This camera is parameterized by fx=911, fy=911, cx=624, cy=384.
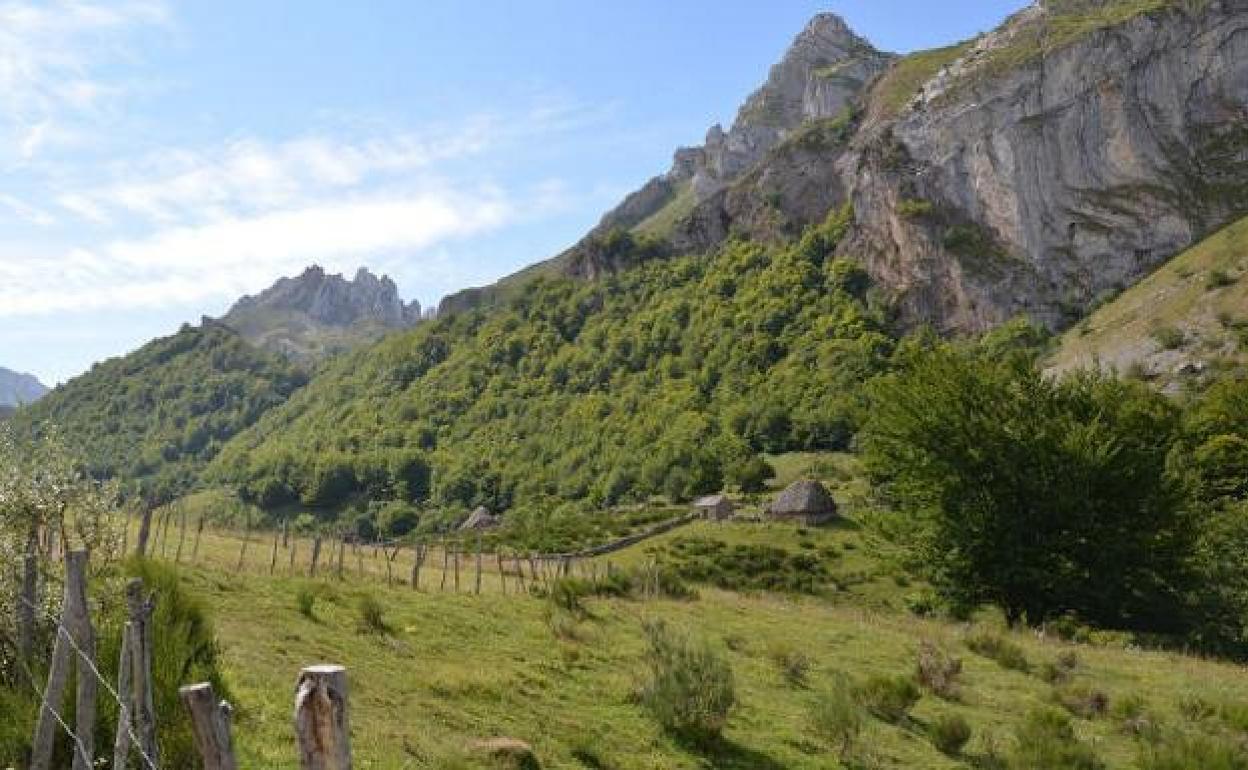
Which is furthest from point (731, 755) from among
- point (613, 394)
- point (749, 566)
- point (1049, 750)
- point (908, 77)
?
point (908, 77)

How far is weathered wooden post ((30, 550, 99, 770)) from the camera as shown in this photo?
7.05m

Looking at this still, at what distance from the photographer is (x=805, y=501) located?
3029 inches

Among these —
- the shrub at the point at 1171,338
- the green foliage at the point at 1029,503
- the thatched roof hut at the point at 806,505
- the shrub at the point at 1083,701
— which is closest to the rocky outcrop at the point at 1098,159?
the shrub at the point at 1171,338

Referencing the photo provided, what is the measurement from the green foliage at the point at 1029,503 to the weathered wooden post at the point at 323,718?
103ft

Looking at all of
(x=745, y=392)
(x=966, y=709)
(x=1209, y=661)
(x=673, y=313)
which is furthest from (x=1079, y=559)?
(x=673, y=313)

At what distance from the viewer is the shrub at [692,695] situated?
1416 centimetres

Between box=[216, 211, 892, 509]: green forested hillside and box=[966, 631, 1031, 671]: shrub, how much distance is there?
8767 cm

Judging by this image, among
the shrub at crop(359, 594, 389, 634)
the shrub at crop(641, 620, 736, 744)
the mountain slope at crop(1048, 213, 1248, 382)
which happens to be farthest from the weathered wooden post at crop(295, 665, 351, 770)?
the mountain slope at crop(1048, 213, 1248, 382)

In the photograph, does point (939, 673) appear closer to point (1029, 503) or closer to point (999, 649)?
point (999, 649)

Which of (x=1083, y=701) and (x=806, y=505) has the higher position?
(x=806, y=505)

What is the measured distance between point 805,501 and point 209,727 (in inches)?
2921

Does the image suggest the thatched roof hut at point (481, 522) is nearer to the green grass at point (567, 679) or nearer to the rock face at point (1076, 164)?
the rock face at point (1076, 164)

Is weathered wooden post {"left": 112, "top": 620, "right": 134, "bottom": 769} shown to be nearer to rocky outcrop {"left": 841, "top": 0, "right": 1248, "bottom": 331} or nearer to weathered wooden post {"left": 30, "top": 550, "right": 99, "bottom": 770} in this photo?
weathered wooden post {"left": 30, "top": 550, "right": 99, "bottom": 770}

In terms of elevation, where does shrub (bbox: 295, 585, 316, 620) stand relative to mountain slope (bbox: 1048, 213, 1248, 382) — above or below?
below
